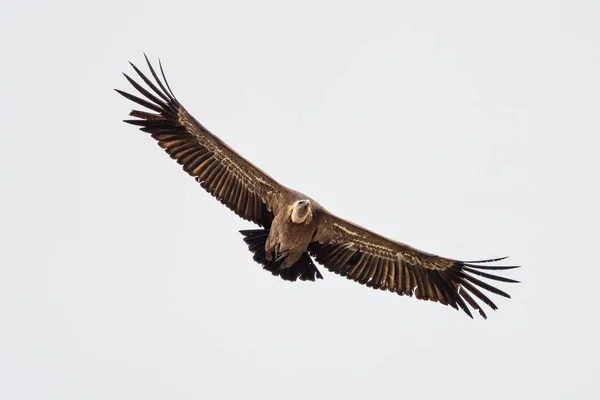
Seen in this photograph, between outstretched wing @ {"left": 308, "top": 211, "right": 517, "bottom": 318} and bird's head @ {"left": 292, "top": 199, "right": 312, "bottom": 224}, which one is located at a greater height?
outstretched wing @ {"left": 308, "top": 211, "right": 517, "bottom": 318}

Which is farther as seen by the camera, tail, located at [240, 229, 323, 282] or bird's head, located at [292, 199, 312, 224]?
tail, located at [240, 229, 323, 282]

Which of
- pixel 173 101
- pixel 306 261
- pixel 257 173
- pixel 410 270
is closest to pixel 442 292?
pixel 410 270

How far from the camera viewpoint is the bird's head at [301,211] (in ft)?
56.0

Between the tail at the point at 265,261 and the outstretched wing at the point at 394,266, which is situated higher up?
the outstretched wing at the point at 394,266

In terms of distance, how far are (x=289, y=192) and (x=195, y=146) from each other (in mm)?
1474

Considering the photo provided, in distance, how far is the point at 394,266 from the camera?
18344 mm

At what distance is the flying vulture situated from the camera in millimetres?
17500

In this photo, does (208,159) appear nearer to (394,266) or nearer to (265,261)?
(265,261)

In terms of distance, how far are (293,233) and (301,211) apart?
45cm

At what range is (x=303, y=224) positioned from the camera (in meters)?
17.4

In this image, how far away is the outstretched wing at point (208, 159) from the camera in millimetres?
17562

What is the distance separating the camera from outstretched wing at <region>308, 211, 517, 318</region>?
1798cm

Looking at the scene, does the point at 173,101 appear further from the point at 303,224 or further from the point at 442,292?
the point at 442,292

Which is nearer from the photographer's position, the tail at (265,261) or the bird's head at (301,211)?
the bird's head at (301,211)
